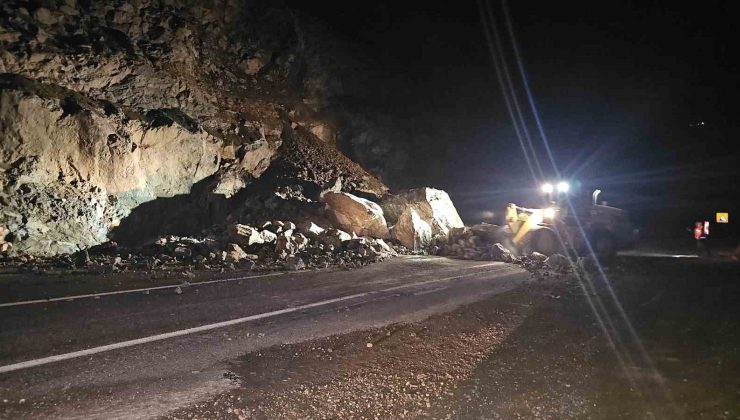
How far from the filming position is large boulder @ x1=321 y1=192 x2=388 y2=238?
659 inches

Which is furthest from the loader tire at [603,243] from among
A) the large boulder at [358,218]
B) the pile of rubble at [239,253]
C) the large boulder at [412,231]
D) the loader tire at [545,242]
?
the large boulder at [358,218]

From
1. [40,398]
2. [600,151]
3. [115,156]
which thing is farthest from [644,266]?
[600,151]

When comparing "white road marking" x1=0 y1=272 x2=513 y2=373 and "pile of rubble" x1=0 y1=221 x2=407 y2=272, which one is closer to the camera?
"white road marking" x1=0 y1=272 x2=513 y2=373

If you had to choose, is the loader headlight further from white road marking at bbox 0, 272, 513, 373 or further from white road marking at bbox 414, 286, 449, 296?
white road marking at bbox 0, 272, 513, 373

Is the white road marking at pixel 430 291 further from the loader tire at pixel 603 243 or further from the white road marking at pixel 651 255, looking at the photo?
the white road marking at pixel 651 255

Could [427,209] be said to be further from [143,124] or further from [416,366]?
[416,366]

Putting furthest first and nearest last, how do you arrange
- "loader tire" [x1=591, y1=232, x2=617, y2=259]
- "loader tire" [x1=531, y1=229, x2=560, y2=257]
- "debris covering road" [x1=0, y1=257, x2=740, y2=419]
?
1. "loader tire" [x1=591, y1=232, x2=617, y2=259]
2. "loader tire" [x1=531, y1=229, x2=560, y2=257]
3. "debris covering road" [x1=0, y1=257, x2=740, y2=419]

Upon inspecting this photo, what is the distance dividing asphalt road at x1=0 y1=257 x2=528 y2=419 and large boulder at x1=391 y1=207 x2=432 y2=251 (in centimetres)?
576

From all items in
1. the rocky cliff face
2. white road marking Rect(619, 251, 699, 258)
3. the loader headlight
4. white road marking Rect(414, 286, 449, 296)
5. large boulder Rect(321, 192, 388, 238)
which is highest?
the rocky cliff face

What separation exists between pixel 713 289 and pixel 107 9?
22.3 metres

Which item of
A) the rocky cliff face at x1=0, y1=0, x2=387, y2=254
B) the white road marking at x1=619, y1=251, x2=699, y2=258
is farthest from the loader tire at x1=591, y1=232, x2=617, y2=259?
the rocky cliff face at x1=0, y1=0, x2=387, y2=254

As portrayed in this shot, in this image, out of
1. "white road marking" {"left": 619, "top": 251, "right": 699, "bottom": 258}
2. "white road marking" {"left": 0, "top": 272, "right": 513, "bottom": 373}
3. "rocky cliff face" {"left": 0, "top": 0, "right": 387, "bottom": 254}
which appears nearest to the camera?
"white road marking" {"left": 0, "top": 272, "right": 513, "bottom": 373}

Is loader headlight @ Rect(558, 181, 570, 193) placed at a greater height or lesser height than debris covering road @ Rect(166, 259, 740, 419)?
greater

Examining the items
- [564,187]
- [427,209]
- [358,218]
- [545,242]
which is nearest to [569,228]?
[545,242]
